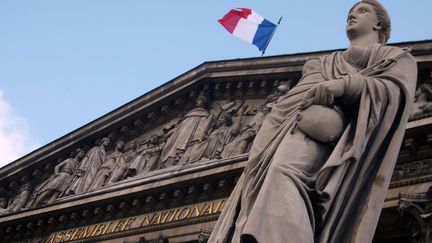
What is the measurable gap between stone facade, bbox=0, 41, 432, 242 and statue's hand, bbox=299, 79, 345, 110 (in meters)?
11.4

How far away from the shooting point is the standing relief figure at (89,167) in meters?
22.2

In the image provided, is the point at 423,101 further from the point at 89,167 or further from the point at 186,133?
the point at 89,167

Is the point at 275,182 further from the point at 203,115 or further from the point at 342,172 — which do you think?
the point at 203,115

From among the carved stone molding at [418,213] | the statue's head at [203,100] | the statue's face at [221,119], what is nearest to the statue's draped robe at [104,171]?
the statue's head at [203,100]

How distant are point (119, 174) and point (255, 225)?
60.5 ft

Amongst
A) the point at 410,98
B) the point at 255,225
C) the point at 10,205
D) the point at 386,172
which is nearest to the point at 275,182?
the point at 255,225

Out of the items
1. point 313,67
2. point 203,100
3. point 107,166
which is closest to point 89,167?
point 107,166

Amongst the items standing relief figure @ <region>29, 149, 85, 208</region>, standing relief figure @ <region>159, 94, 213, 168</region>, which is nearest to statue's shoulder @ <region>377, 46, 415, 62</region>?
standing relief figure @ <region>159, 94, 213, 168</region>

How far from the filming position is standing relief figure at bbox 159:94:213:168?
2047 cm

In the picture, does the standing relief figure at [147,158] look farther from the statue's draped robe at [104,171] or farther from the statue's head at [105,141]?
the statue's head at [105,141]

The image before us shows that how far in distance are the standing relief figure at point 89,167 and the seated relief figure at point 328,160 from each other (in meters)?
18.5

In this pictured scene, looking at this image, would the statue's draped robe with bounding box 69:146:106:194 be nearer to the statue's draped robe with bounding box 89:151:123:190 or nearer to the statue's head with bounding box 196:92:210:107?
the statue's draped robe with bounding box 89:151:123:190

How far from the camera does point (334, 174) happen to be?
3594 millimetres

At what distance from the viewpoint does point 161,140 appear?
22.0 metres
